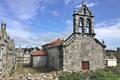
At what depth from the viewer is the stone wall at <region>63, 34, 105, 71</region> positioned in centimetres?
4000

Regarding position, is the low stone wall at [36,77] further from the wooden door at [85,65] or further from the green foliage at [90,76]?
the wooden door at [85,65]

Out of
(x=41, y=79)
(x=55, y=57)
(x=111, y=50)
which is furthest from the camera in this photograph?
(x=111, y=50)

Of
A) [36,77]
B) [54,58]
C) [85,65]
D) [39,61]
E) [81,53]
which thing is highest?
[81,53]

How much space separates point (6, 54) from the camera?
3953 centimetres

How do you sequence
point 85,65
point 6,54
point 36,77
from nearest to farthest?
1. point 36,77
2. point 6,54
3. point 85,65

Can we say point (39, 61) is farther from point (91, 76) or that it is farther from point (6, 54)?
point (91, 76)

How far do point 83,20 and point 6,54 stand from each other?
1320 centimetres

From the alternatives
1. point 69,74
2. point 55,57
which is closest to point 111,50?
point 55,57

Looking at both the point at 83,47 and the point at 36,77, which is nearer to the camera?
the point at 36,77

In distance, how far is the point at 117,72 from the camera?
3975cm

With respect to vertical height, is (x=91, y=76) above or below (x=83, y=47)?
below

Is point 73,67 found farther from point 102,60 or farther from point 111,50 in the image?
point 111,50

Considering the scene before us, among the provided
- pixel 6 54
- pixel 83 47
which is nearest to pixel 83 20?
pixel 83 47

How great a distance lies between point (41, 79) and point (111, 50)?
3082cm
